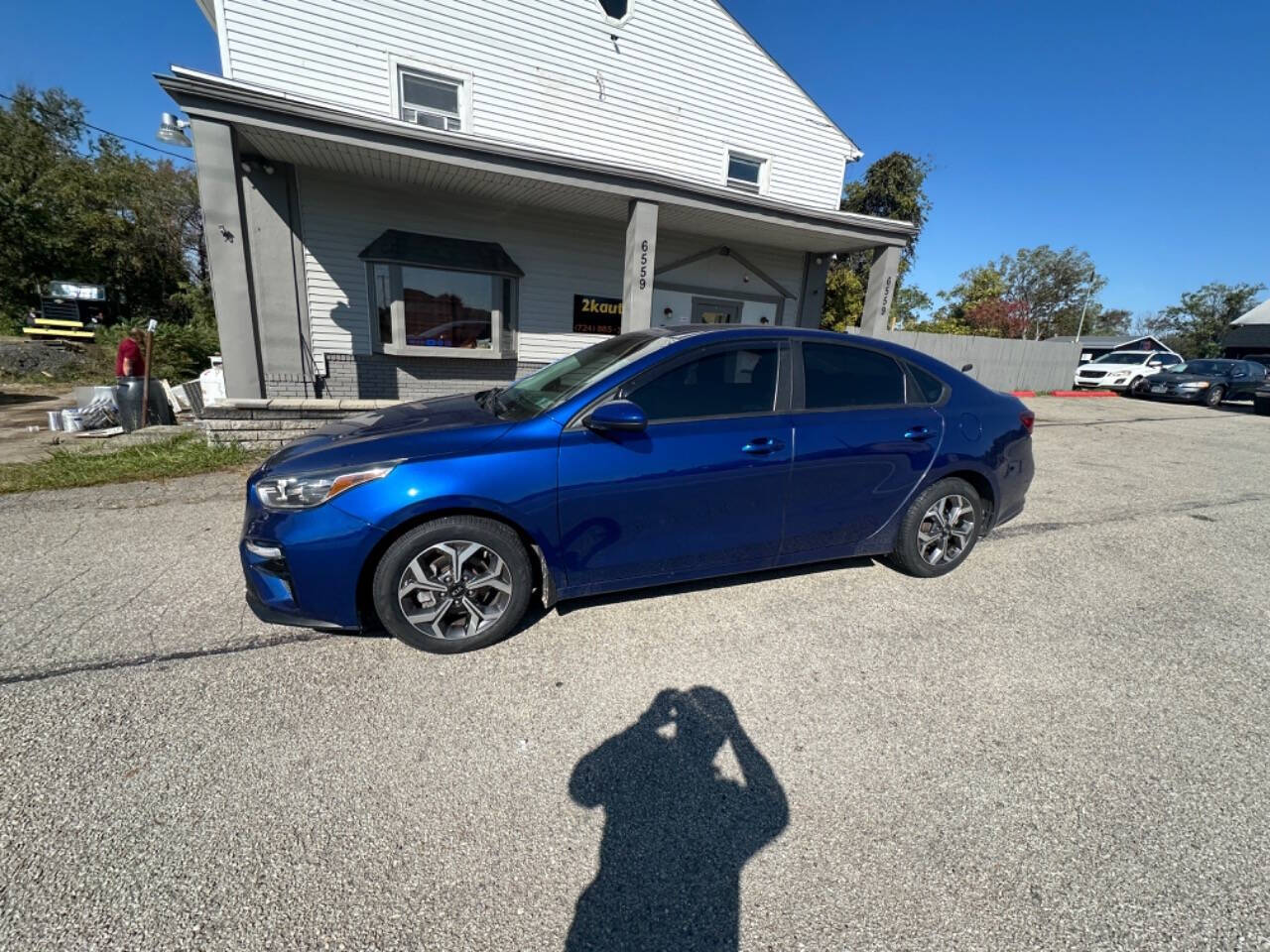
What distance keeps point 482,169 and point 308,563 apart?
628cm

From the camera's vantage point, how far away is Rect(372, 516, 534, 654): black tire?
2.43 meters

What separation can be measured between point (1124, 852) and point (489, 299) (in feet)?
31.2

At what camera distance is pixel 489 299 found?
9.12 meters

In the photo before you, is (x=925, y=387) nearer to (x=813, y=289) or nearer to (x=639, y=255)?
(x=639, y=255)

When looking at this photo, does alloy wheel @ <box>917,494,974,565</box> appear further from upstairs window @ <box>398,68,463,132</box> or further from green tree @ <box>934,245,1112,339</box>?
green tree @ <box>934,245,1112,339</box>

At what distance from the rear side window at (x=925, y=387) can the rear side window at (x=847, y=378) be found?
0.11 meters

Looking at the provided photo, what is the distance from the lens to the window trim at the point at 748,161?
10.7 metres

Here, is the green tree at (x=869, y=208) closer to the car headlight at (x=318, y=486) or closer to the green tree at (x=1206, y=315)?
the car headlight at (x=318, y=486)

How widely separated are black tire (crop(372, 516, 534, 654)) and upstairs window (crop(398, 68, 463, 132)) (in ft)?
28.2

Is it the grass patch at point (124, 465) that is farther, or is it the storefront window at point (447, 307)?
the storefront window at point (447, 307)

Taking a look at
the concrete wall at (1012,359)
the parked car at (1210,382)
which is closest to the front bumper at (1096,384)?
the concrete wall at (1012,359)

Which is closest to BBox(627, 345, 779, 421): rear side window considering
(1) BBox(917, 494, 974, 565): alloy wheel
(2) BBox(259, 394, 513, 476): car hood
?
(2) BBox(259, 394, 513, 476): car hood

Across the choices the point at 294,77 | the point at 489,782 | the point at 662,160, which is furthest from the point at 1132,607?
the point at 294,77

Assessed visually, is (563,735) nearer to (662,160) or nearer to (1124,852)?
(1124,852)
